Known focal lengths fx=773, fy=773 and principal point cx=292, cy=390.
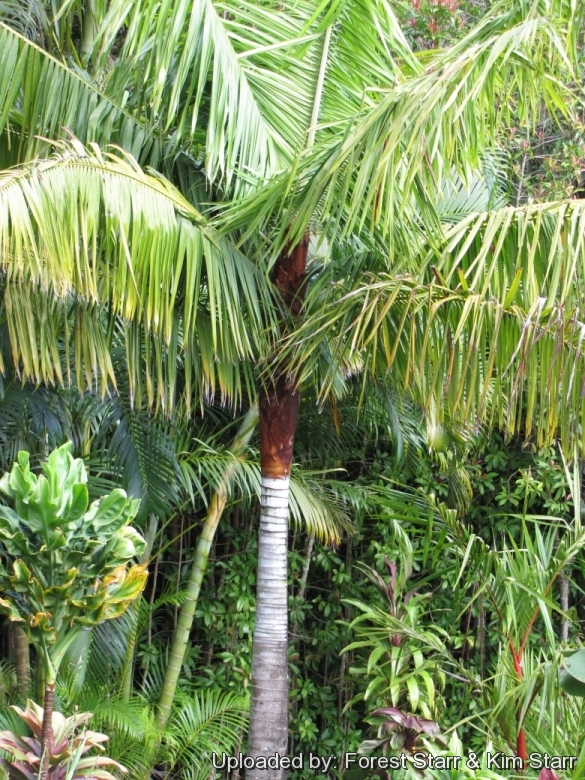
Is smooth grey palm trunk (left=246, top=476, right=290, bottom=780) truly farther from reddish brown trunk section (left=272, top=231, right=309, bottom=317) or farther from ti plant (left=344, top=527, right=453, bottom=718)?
reddish brown trunk section (left=272, top=231, right=309, bottom=317)

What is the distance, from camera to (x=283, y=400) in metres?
→ 3.03

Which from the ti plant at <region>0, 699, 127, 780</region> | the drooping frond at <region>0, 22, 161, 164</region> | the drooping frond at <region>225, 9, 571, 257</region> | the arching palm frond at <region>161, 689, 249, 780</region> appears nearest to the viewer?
the ti plant at <region>0, 699, 127, 780</region>

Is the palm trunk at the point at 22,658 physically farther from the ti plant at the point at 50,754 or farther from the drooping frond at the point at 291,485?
the ti plant at the point at 50,754

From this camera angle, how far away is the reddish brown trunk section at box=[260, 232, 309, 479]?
9.83 ft

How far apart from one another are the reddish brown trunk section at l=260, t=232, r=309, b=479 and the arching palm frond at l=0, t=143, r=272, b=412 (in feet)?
0.55

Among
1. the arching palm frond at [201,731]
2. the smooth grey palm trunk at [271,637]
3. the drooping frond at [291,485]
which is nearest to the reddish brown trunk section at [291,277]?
the smooth grey palm trunk at [271,637]

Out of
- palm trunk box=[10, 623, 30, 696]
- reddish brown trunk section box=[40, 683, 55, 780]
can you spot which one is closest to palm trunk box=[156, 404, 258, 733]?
palm trunk box=[10, 623, 30, 696]

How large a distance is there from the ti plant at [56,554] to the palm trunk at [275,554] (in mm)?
967

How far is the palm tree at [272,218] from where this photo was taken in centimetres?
228

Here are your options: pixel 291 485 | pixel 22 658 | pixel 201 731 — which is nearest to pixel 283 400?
pixel 291 485

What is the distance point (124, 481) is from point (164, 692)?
4.65ft

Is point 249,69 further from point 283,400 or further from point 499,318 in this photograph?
point 499,318

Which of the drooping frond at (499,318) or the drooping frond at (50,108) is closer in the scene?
the drooping frond at (499,318)

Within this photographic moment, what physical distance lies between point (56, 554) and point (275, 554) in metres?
1.19
